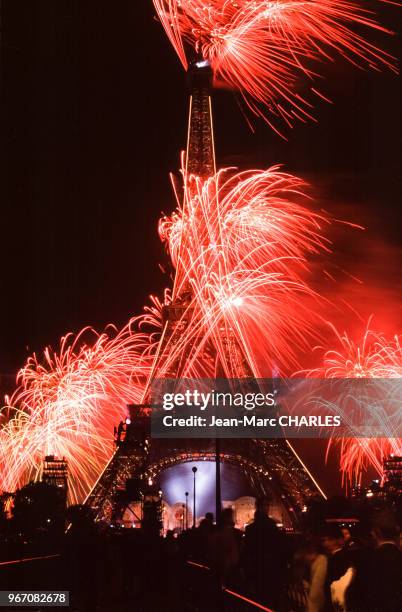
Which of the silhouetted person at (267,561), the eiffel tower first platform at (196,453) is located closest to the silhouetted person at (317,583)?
the silhouetted person at (267,561)

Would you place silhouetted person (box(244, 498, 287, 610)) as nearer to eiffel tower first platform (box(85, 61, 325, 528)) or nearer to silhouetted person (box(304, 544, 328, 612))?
silhouetted person (box(304, 544, 328, 612))

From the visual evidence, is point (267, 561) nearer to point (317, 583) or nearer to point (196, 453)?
point (317, 583)

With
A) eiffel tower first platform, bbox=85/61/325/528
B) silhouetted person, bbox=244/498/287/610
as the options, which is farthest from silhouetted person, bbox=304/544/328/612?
eiffel tower first platform, bbox=85/61/325/528

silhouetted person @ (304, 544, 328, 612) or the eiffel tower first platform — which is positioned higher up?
the eiffel tower first platform

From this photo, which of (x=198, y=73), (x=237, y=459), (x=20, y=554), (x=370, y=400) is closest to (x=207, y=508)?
(x=237, y=459)

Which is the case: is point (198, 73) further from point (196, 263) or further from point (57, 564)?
point (57, 564)

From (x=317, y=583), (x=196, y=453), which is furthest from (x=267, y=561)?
(x=196, y=453)

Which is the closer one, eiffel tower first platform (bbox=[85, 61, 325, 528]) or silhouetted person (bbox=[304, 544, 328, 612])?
silhouetted person (bbox=[304, 544, 328, 612])
